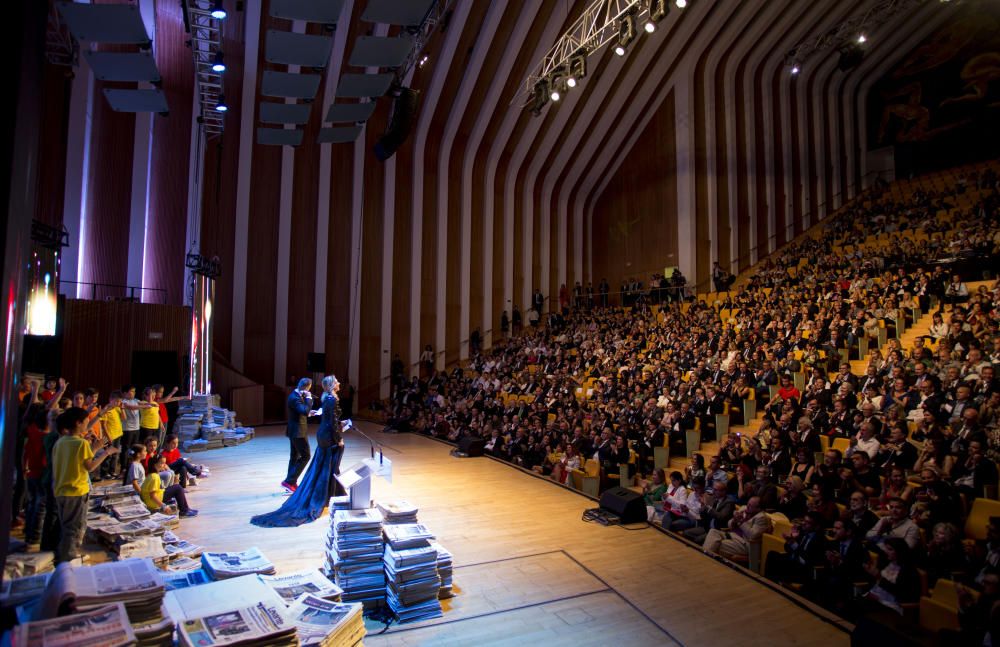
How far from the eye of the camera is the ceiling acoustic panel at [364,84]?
1006 centimetres

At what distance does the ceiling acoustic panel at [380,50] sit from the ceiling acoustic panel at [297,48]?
0.43 m

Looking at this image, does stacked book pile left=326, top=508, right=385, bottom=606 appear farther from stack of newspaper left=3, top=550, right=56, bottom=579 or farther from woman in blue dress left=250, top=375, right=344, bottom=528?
stack of newspaper left=3, top=550, right=56, bottom=579

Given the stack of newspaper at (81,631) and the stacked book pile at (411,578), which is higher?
the stack of newspaper at (81,631)

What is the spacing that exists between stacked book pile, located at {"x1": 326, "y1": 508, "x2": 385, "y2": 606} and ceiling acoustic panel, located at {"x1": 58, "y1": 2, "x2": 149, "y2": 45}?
6.78 metres

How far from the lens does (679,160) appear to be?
18312mm

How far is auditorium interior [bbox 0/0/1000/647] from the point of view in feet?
13.5

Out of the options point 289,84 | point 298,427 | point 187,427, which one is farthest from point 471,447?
point 289,84

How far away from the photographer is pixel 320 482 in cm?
628

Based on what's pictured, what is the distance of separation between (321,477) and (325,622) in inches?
131

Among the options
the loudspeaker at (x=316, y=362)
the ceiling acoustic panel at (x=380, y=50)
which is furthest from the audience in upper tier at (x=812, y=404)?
the ceiling acoustic panel at (x=380, y=50)

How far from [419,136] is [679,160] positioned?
8.20m

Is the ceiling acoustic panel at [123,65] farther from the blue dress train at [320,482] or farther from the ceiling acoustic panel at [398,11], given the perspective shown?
the blue dress train at [320,482]

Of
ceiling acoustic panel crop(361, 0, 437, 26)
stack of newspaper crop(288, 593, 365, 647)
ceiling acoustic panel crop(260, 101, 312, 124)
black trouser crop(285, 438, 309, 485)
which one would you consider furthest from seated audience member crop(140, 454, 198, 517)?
ceiling acoustic panel crop(260, 101, 312, 124)

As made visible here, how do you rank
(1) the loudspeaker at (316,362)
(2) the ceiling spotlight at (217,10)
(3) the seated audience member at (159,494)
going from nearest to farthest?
(3) the seated audience member at (159,494) < (2) the ceiling spotlight at (217,10) < (1) the loudspeaker at (316,362)
